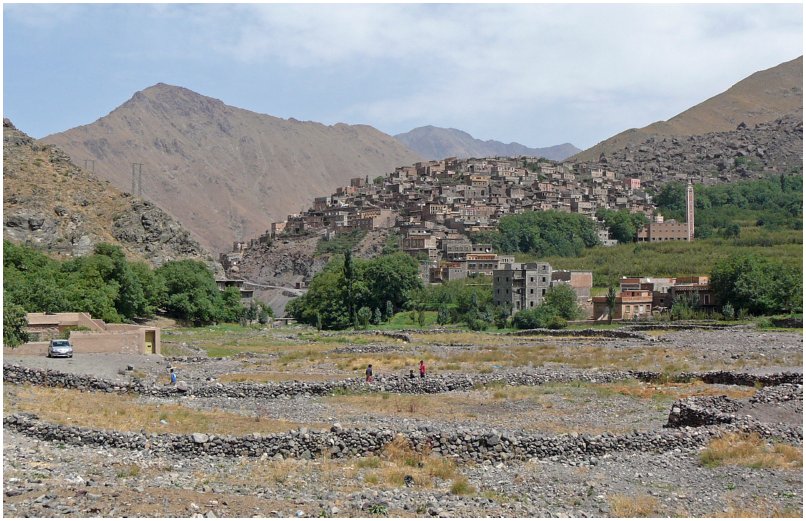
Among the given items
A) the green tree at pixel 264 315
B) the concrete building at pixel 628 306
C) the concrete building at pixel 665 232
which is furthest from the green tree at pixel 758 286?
the concrete building at pixel 665 232

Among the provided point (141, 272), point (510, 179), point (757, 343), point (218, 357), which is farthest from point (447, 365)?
point (510, 179)

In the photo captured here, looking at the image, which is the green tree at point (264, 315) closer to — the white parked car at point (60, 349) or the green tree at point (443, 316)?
the green tree at point (443, 316)

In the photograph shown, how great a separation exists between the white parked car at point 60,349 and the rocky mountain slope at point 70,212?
176 feet

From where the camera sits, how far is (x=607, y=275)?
108 metres

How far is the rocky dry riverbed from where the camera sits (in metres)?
14.4

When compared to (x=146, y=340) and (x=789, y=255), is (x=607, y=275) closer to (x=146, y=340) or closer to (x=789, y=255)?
(x=789, y=255)

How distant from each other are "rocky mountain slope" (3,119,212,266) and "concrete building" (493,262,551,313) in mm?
37660

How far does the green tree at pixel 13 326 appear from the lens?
3331 centimetres

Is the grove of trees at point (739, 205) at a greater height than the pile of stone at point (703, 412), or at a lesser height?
greater

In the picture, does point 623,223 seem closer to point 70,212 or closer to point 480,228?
point 480,228

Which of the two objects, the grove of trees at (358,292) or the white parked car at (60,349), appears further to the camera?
the grove of trees at (358,292)

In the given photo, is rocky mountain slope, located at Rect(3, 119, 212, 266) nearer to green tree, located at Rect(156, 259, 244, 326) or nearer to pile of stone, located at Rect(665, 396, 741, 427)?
green tree, located at Rect(156, 259, 244, 326)

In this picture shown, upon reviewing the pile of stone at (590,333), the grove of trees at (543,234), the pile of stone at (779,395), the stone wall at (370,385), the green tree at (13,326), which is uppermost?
the grove of trees at (543,234)

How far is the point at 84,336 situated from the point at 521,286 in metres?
56.2
